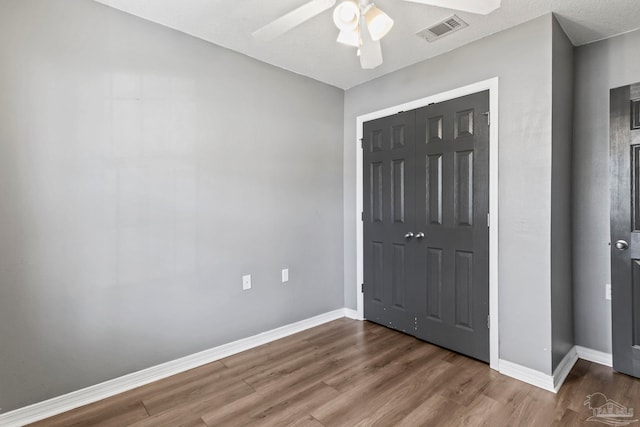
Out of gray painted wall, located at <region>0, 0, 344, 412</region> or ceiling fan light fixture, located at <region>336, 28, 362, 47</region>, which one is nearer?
ceiling fan light fixture, located at <region>336, 28, 362, 47</region>

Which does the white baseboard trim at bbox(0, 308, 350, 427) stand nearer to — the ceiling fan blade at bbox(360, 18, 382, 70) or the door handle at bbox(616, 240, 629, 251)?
the ceiling fan blade at bbox(360, 18, 382, 70)

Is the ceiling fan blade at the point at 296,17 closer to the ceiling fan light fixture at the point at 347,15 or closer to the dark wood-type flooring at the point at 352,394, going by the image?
the ceiling fan light fixture at the point at 347,15

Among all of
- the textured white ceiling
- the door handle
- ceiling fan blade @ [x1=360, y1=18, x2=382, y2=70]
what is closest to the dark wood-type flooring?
the door handle

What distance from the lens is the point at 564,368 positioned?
2342 millimetres

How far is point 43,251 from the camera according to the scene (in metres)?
1.90

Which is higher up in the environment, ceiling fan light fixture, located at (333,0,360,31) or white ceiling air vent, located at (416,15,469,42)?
white ceiling air vent, located at (416,15,469,42)

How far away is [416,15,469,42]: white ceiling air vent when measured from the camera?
223cm

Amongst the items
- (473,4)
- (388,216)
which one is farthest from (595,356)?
(473,4)

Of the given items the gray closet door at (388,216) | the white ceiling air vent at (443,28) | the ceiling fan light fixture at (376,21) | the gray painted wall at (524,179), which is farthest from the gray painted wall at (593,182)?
the ceiling fan light fixture at (376,21)

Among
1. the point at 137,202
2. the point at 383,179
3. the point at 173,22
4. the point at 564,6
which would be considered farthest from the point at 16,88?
the point at 564,6

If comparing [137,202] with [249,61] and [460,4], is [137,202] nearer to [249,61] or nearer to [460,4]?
[249,61]

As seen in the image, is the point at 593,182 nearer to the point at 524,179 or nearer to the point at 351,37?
the point at 524,179

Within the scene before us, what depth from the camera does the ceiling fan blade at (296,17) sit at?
147 cm

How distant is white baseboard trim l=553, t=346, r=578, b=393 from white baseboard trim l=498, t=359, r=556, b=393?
0.04m
